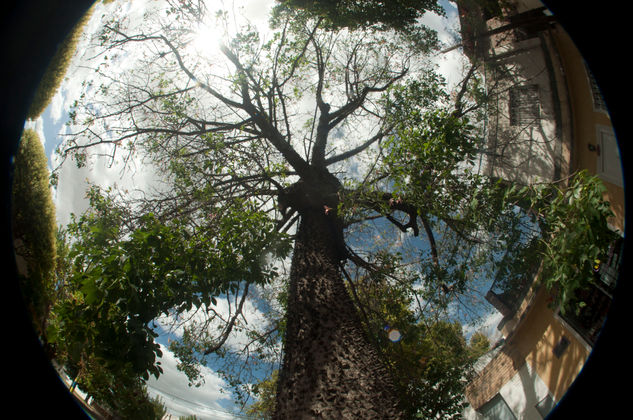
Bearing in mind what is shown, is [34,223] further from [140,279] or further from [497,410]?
[497,410]

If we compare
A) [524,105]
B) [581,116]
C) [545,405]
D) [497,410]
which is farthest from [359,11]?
[497,410]

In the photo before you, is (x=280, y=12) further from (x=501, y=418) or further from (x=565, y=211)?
(x=501, y=418)

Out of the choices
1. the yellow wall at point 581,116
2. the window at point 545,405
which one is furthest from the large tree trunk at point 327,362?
the yellow wall at point 581,116

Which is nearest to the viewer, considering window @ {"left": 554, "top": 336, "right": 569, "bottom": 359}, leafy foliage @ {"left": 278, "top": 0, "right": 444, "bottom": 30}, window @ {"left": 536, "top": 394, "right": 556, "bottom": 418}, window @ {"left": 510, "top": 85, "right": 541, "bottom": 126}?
window @ {"left": 536, "top": 394, "right": 556, "bottom": 418}

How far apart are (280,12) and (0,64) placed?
446cm

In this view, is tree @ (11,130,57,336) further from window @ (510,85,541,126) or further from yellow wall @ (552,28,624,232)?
window @ (510,85,541,126)

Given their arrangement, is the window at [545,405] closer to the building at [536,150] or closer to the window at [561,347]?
the building at [536,150]

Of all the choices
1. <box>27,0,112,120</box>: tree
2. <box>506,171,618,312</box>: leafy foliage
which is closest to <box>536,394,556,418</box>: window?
<box>506,171,618,312</box>: leafy foliage

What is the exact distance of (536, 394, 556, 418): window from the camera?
234cm

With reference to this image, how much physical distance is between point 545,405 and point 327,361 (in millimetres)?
2037

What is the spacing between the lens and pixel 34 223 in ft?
7.97

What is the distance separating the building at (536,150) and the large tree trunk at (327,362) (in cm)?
149

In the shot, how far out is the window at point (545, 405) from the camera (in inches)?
92.1

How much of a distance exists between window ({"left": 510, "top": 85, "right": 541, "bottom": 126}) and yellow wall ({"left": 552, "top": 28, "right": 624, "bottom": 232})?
0.43 m
